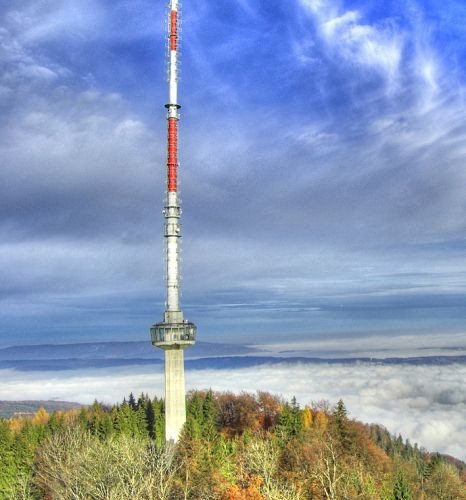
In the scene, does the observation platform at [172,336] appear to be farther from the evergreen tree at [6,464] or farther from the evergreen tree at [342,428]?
the evergreen tree at [342,428]

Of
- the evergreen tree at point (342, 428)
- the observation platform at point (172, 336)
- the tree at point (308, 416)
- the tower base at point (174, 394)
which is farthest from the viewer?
the tree at point (308, 416)

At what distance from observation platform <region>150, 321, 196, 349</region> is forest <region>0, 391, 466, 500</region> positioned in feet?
35.6

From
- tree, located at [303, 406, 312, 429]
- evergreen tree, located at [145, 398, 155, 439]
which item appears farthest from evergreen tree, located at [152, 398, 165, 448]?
tree, located at [303, 406, 312, 429]

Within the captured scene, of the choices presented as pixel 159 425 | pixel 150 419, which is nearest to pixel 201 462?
pixel 159 425

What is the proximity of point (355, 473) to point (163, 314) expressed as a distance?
53.0 m

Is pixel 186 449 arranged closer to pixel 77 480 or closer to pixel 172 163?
pixel 77 480

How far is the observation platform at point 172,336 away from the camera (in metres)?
103

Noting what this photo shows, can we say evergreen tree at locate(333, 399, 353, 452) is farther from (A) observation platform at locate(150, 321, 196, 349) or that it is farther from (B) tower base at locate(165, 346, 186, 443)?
(A) observation platform at locate(150, 321, 196, 349)

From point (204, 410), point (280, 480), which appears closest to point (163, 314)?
point (204, 410)

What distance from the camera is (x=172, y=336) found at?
A: 102750 millimetres

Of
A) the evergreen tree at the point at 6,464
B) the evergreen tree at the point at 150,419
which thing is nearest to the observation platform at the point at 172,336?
the evergreen tree at the point at 150,419

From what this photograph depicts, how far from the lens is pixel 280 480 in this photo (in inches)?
2534

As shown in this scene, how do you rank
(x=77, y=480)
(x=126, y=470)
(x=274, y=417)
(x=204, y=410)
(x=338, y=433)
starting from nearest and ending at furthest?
(x=126, y=470) < (x=77, y=480) < (x=338, y=433) < (x=204, y=410) < (x=274, y=417)

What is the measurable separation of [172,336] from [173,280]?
10.1 meters
